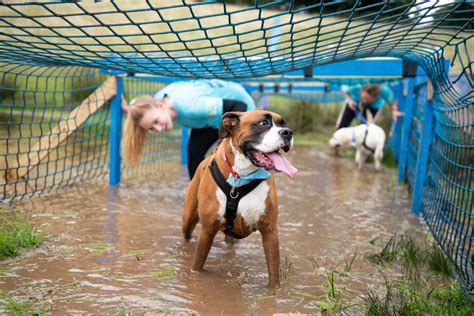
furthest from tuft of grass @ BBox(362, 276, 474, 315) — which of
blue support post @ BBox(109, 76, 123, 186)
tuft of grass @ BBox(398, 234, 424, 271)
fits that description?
blue support post @ BBox(109, 76, 123, 186)

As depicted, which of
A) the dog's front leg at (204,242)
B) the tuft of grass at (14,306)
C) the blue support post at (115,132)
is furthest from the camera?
the blue support post at (115,132)

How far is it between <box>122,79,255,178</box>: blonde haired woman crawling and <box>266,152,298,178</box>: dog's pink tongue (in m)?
1.89

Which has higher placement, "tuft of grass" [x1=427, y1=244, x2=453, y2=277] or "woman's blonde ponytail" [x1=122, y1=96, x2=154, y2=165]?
"woman's blonde ponytail" [x1=122, y1=96, x2=154, y2=165]

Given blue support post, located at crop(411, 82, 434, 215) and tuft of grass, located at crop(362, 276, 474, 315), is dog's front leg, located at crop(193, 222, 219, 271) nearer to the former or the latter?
tuft of grass, located at crop(362, 276, 474, 315)

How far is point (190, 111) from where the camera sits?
4.41m

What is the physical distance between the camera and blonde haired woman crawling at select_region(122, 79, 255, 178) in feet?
14.4

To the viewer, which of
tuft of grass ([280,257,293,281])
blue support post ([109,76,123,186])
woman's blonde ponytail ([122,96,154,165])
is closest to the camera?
tuft of grass ([280,257,293,281])

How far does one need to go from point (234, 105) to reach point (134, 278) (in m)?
2.12

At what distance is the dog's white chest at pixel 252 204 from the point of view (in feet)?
8.57

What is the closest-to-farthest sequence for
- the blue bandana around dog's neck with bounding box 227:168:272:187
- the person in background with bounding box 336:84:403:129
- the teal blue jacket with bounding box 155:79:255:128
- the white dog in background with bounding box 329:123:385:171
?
the blue bandana around dog's neck with bounding box 227:168:272:187
the teal blue jacket with bounding box 155:79:255:128
the white dog in background with bounding box 329:123:385:171
the person in background with bounding box 336:84:403:129

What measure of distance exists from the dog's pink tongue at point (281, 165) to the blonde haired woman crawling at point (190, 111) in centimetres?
189

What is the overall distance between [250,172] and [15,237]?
1.66 meters

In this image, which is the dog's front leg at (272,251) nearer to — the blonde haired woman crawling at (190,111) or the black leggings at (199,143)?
the blonde haired woman crawling at (190,111)

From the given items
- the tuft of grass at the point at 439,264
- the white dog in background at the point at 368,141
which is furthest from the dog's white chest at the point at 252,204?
the white dog in background at the point at 368,141
